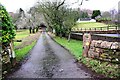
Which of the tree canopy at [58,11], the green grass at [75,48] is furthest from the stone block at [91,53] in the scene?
the tree canopy at [58,11]

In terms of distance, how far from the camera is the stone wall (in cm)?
1265

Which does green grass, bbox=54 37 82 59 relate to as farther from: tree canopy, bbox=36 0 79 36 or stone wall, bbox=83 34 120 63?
tree canopy, bbox=36 0 79 36

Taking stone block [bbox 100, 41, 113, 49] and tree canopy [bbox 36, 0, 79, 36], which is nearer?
stone block [bbox 100, 41, 113, 49]

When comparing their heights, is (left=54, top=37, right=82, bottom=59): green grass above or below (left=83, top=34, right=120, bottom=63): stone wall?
below

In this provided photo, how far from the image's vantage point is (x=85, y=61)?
15.3 m

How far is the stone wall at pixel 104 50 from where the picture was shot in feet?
41.5

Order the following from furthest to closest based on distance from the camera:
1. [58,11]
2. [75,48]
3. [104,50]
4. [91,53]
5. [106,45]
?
[58,11] → [75,48] → [91,53] → [104,50] → [106,45]

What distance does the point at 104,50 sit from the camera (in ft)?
45.0

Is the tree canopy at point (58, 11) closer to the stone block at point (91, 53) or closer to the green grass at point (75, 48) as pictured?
the green grass at point (75, 48)

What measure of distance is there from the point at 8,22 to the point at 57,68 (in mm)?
5462

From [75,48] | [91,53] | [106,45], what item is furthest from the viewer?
[75,48]

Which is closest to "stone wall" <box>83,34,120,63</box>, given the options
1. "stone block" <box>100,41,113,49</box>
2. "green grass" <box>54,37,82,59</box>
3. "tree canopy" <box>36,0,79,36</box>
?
"stone block" <box>100,41,113,49</box>

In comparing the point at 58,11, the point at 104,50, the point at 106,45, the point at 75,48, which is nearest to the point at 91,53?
the point at 104,50

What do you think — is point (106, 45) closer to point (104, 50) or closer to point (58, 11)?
point (104, 50)
